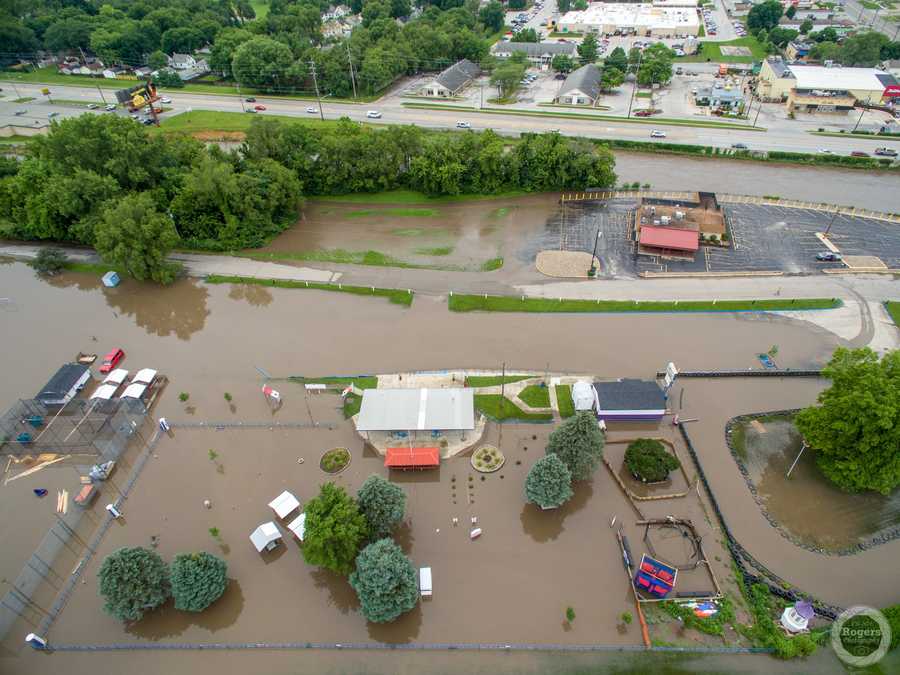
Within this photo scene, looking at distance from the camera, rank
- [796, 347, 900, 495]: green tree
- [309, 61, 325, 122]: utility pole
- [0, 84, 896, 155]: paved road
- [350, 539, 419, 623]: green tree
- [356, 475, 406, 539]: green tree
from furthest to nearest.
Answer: [309, 61, 325, 122]: utility pole, [0, 84, 896, 155]: paved road, [796, 347, 900, 495]: green tree, [356, 475, 406, 539]: green tree, [350, 539, 419, 623]: green tree

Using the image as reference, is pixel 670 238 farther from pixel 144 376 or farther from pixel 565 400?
pixel 144 376

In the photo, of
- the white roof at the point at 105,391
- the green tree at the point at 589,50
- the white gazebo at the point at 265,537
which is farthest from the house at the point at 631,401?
the green tree at the point at 589,50

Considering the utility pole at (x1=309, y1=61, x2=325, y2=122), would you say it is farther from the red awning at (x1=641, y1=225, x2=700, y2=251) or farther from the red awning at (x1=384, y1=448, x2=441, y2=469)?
the red awning at (x1=384, y1=448, x2=441, y2=469)

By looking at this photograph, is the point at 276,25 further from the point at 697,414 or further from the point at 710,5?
the point at 710,5

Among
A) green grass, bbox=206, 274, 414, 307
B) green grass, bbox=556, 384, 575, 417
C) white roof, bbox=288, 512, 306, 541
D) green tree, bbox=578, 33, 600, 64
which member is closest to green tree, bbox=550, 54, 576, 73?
green tree, bbox=578, 33, 600, 64

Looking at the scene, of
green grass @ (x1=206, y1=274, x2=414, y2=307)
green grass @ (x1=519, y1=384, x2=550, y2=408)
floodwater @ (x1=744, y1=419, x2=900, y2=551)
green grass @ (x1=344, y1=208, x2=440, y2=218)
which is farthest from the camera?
green grass @ (x1=344, y1=208, x2=440, y2=218)
